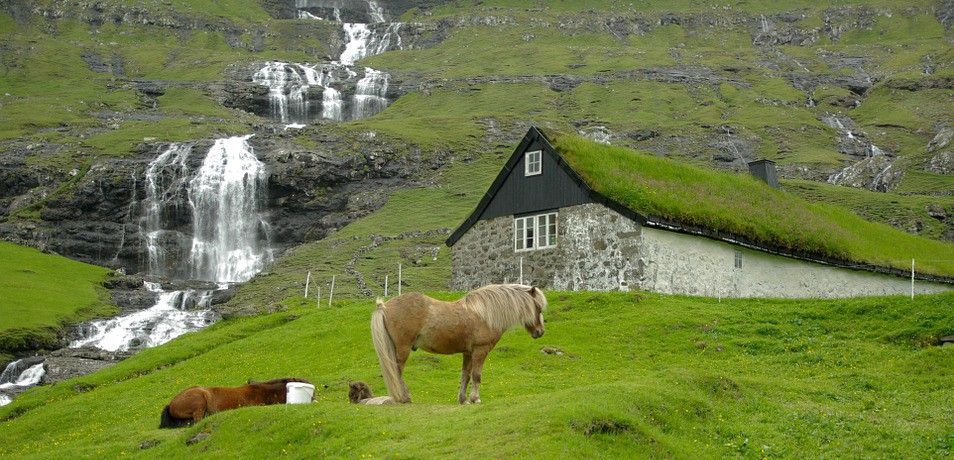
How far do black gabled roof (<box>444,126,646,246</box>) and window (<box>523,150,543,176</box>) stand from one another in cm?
36

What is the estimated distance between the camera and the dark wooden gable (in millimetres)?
46312

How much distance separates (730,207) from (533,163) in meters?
8.82

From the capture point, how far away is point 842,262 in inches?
1909

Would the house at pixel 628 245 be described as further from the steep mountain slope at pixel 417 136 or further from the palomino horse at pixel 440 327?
the steep mountain slope at pixel 417 136

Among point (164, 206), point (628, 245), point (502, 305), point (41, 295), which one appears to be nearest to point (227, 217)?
point (164, 206)

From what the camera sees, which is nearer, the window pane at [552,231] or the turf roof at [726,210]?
the turf roof at [726,210]

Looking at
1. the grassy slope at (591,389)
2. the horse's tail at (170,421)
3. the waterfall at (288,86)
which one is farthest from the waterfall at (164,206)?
the horse's tail at (170,421)

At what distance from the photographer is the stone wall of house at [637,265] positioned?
43344mm

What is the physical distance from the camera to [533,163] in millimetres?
48125

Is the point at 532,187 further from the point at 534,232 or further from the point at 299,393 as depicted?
the point at 299,393

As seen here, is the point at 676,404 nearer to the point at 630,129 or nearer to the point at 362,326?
the point at 362,326

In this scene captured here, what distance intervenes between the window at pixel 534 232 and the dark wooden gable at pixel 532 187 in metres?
0.39

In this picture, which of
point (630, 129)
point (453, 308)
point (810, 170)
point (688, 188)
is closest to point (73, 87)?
point (630, 129)

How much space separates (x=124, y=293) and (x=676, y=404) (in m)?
72.5
